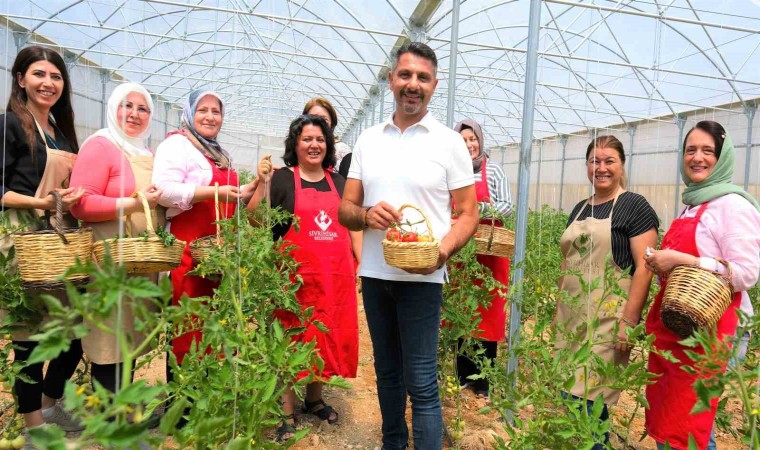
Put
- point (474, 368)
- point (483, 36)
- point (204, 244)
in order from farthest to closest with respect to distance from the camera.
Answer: point (483, 36), point (474, 368), point (204, 244)

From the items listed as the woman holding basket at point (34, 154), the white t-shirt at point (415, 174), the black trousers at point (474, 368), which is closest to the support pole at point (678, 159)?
the black trousers at point (474, 368)

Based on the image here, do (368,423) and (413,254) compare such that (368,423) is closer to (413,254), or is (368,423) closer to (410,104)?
(413,254)

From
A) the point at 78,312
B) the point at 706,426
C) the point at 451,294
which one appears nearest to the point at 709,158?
the point at 706,426

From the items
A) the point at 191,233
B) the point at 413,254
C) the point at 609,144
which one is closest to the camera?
the point at 413,254

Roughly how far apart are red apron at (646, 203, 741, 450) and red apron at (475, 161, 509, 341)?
1083 mm

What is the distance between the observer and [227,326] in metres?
1.73

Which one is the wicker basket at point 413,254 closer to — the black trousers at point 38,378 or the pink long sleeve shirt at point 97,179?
the pink long sleeve shirt at point 97,179

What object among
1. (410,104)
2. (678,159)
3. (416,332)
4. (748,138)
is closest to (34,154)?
(410,104)

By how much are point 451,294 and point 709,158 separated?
1.42m

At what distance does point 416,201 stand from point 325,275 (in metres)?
0.79

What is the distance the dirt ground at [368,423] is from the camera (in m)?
2.49

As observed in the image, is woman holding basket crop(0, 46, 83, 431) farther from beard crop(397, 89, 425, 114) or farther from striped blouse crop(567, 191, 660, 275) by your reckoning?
striped blouse crop(567, 191, 660, 275)

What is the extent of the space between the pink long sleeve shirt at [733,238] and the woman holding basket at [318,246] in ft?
4.54

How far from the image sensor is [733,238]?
170 cm
